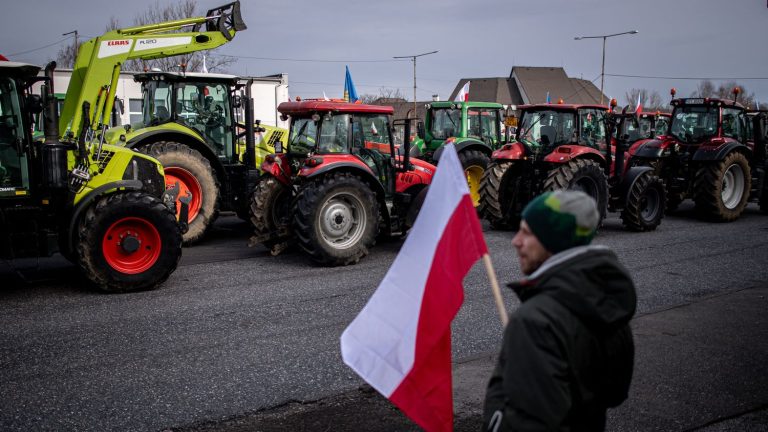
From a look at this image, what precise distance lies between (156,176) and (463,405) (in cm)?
554

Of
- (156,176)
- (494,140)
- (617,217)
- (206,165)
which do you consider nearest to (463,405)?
(156,176)

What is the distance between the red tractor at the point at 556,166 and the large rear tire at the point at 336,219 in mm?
3339

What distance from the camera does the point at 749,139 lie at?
14.4 m

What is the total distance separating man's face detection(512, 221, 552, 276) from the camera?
89.7 inches

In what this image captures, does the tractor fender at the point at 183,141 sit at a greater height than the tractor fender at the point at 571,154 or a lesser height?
greater

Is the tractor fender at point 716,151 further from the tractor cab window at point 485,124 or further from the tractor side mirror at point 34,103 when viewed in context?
the tractor side mirror at point 34,103

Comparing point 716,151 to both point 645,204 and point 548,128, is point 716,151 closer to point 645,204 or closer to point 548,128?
point 645,204

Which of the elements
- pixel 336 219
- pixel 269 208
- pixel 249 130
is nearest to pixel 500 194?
pixel 336 219

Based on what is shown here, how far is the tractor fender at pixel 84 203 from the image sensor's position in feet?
24.1

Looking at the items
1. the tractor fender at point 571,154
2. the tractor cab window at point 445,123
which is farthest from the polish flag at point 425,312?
the tractor cab window at point 445,123

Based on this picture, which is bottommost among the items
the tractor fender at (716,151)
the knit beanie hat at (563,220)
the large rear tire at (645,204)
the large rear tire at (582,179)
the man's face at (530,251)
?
the large rear tire at (645,204)

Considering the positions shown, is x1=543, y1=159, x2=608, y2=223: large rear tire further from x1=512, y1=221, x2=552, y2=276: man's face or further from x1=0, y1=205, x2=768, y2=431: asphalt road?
x1=512, y1=221, x2=552, y2=276: man's face

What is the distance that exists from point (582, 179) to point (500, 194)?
4.81 ft

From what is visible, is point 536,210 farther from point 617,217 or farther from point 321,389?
point 617,217
